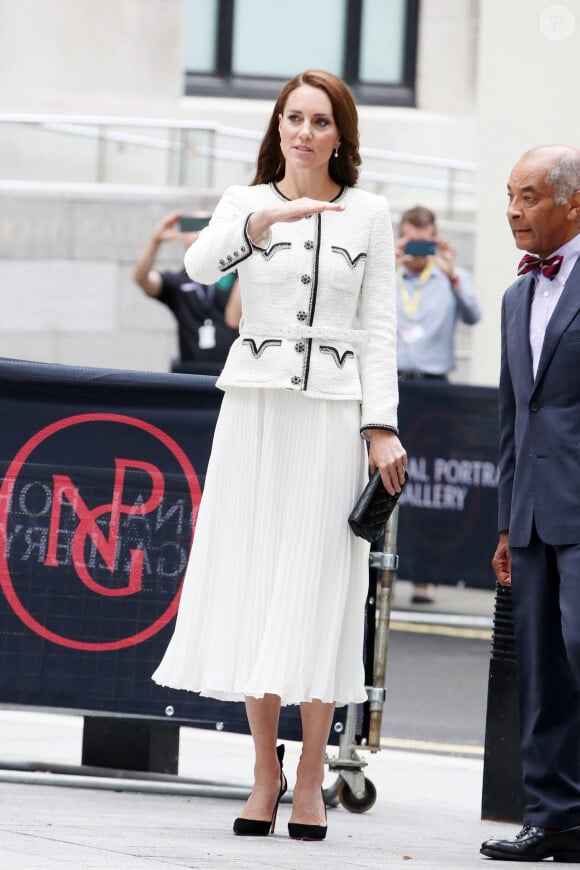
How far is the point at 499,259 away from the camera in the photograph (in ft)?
53.3

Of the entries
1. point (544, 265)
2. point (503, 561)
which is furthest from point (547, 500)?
point (544, 265)

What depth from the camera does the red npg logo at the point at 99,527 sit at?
6.47 m

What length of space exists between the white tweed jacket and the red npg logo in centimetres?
96

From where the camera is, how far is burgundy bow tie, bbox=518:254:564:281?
5.45m

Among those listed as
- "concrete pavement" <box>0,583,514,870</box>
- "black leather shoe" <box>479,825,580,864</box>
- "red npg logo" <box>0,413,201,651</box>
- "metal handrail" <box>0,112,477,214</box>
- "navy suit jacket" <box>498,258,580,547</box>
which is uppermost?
"metal handrail" <box>0,112,477,214</box>

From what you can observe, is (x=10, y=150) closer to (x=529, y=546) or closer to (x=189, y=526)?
(x=189, y=526)

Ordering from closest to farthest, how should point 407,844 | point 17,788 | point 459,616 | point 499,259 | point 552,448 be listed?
point 552,448 → point 407,844 → point 17,788 → point 459,616 → point 499,259

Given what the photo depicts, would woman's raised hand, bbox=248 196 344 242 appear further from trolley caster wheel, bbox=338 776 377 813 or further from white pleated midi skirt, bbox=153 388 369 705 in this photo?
trolley caster wheel, bbox=338 776 377 813

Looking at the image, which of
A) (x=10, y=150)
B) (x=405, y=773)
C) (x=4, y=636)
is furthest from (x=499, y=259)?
(x=4, y=636)

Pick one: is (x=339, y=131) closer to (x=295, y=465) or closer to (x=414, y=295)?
(x=295, y=465)

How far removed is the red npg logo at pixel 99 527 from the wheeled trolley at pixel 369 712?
648 millimetres

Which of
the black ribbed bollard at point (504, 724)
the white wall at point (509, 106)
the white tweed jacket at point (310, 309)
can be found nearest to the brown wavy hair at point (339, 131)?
the white tweed jacket at point (310, 309)

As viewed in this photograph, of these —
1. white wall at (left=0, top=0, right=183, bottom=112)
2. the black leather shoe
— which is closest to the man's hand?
the black leather shoe

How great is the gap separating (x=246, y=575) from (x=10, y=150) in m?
12.2
